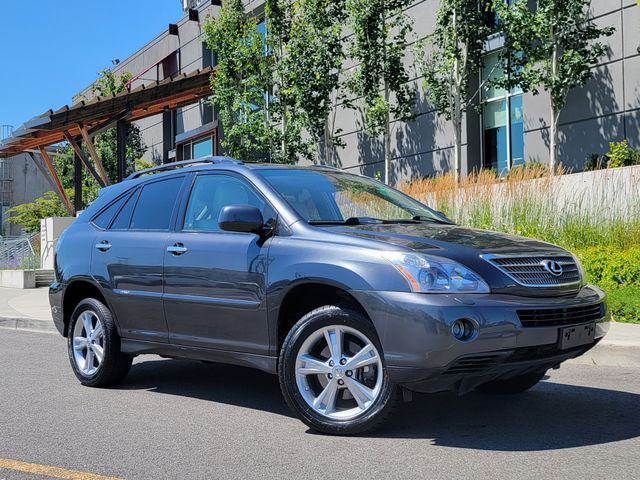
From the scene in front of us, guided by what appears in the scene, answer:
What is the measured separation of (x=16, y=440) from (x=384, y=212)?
122 inches

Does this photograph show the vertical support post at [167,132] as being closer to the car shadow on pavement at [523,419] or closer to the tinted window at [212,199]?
the tinted window at [212,199]

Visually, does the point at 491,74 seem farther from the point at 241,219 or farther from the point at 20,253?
the point at 20,253

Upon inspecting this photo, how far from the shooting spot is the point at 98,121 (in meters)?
28.7

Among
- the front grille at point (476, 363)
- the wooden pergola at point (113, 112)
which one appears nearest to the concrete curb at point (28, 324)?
the front grille at point (476, 363)

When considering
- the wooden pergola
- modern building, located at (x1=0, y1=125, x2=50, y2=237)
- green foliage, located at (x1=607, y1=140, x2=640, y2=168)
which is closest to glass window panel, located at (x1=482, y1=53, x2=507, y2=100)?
green foliage, located at (x1=607, y1=140, x2=640, y2=168)

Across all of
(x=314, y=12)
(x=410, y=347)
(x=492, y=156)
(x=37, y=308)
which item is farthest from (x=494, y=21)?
(x=410, y=347)

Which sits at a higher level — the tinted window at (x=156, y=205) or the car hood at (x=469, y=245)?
the tinted window at (x=156, y=205)

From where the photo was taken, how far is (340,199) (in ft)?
19.6

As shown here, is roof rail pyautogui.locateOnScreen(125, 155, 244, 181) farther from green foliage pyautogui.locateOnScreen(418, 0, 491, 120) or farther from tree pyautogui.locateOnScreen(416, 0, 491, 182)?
green foliage pyautogui.locateOnScreen(418, 0, 491, 120)

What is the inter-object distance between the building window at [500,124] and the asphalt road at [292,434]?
13633mm

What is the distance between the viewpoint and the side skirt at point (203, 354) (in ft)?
17.5

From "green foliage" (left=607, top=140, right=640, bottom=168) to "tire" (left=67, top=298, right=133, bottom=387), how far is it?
11858 mm

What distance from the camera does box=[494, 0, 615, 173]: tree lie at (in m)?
16.3

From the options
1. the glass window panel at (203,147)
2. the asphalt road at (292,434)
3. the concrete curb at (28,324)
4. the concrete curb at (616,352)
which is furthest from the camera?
the glass window panel at (203,147)
